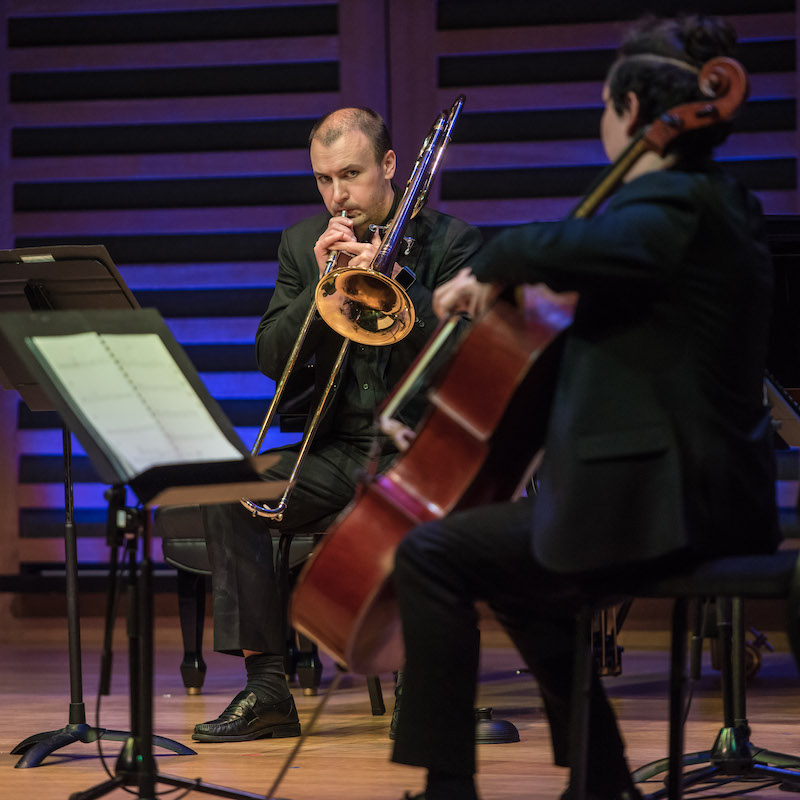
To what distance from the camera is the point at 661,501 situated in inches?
75.4

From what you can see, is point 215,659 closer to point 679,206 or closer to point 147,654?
point 147,654

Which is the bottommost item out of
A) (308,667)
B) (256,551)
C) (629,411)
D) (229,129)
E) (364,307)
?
(308,667)

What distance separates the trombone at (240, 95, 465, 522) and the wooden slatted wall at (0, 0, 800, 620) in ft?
5.59

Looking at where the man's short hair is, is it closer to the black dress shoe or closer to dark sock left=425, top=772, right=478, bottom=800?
the black dress shoe

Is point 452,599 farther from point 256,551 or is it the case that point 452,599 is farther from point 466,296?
point 256,551

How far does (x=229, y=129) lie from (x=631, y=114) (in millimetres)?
3531

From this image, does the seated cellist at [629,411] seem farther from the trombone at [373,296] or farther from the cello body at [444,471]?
the trombone at [373,296]

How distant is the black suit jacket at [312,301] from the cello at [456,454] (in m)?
1.29

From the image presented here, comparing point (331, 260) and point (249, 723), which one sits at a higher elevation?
point (331, 260)

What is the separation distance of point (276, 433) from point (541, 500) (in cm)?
329

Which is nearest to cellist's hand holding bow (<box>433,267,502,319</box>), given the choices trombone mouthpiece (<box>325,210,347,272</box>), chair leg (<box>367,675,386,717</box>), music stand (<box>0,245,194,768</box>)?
music stand (<box>0,245,194,768</box>)

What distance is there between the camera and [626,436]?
75.7 inches

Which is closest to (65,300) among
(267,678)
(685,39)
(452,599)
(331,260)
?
(331,260)

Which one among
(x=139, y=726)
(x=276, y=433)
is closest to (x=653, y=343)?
(x=139, y=726)
